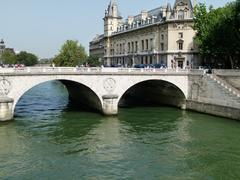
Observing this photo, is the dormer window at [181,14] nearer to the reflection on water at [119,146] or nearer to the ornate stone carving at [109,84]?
the reflection on water at [119,146]

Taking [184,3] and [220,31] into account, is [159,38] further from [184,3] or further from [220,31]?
[220,31]

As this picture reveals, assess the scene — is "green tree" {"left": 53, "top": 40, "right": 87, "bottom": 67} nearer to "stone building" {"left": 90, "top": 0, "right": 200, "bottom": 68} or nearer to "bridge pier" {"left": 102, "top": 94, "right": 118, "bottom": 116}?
"stone building" {"left": 90, "top": 0, "right": 200, "bottom": 68}

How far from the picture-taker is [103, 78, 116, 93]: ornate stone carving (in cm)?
4206

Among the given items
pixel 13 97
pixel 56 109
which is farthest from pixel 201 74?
pixel 13 97

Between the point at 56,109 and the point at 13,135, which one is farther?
the point at 56,109

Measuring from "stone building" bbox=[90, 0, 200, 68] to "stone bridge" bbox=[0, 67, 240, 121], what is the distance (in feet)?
62.9

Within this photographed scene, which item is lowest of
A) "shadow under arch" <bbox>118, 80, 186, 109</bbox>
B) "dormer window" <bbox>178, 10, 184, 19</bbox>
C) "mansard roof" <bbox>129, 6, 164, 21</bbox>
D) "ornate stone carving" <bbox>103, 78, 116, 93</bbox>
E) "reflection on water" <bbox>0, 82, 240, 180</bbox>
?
"reflection on water" <bbox>0, 82, 240, 180</bbox>

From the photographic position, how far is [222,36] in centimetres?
5003

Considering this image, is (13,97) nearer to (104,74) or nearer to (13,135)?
(13,135)

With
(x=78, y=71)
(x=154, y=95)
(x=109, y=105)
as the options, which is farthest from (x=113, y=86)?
(x=154, y=95)

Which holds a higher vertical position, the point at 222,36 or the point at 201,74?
the point at 222,36

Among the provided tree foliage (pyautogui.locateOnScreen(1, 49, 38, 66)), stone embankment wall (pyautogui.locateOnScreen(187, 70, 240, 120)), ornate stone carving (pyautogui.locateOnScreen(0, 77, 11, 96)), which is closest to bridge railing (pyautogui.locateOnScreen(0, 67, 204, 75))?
ornate stone carving (pyautogui.locateOnScreen(0, 77, 11, 96))

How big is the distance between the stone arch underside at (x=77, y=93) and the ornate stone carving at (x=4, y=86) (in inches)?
20.2

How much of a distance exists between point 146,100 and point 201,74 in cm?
1375
